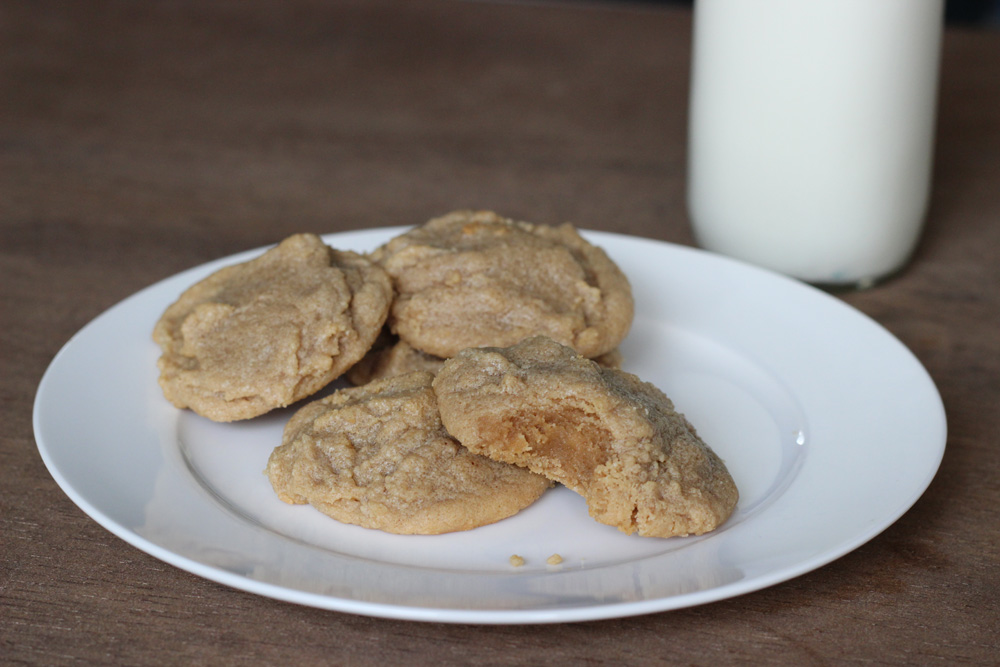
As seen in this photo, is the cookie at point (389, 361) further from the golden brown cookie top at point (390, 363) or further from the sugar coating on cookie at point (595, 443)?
the sugar coating on cookie at point (595, 443)

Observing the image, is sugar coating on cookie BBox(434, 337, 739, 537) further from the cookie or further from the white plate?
the cookie

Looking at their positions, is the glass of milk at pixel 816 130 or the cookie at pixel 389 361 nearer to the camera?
the cookie at pixel 389 361

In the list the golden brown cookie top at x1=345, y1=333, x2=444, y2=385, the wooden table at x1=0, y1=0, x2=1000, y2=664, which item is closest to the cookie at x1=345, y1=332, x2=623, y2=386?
the golden brown cookie top at x1=345, y1=333, x2=444, y2=385

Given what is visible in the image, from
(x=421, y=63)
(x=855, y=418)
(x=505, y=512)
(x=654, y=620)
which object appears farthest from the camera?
(x=421, y=63)

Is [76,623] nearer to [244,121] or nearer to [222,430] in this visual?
[222,430]

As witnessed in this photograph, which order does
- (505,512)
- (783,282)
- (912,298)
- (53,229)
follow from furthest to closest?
(53,229)
(912,298)
(783,282)
(505,512)

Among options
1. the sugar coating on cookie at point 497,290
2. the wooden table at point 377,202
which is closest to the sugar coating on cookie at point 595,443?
the wooden table at point 377,202

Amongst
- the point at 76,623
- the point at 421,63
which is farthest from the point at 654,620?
the point at 421,63
